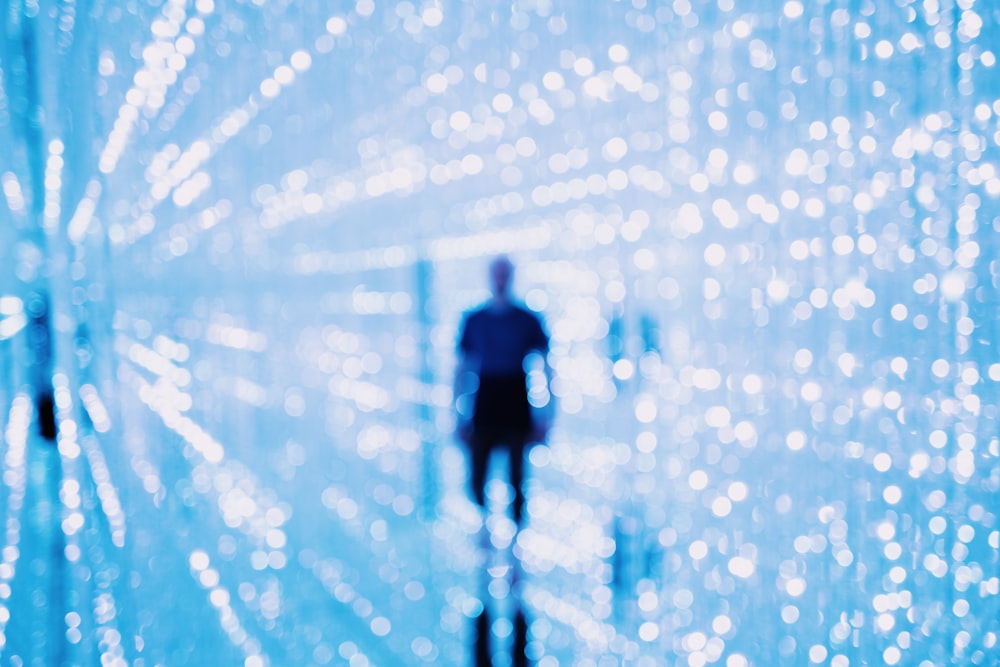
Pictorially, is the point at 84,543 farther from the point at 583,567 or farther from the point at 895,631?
the point at 895,631

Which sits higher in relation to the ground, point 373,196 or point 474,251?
point 373,196

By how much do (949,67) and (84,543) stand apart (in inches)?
77.3

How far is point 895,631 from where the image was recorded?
A: 1693mm

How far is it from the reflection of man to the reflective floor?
19 centimetres

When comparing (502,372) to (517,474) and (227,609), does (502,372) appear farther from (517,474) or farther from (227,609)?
(227,609)

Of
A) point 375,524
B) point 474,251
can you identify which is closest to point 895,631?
point 375,524

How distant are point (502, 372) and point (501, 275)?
266 mm

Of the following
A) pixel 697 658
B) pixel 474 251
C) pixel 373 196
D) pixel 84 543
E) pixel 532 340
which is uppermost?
pixel 373 196

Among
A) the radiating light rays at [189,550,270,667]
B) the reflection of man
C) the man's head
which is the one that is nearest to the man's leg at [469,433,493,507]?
the reflection of man

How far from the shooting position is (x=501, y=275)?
210cm

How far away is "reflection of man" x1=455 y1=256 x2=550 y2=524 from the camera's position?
2117 mm

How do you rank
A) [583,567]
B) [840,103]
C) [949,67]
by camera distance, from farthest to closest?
[583,567] → [840,103] → [949,67]

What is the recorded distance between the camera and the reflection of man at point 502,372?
2117 mm

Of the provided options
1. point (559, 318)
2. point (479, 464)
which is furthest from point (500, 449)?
point (559, 318)
